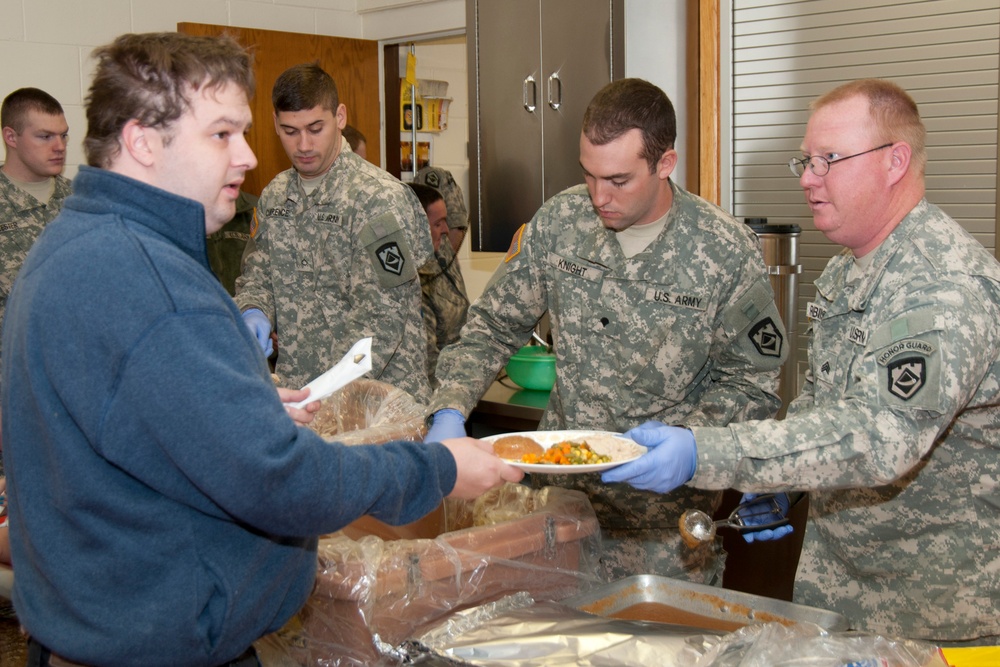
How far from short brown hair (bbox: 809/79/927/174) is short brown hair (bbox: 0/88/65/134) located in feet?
10.8

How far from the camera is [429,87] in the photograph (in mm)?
5469

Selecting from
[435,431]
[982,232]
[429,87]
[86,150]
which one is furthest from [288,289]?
[429,87]

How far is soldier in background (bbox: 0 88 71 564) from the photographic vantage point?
384 centimetres

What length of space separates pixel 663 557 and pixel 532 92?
217 cm

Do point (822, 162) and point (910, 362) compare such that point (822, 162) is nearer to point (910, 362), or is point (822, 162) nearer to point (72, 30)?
point (910, 362)

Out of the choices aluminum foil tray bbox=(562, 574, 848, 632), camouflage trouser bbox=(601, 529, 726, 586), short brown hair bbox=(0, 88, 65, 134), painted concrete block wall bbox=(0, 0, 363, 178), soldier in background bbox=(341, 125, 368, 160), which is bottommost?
camouflage trouser bbox=(601, 529, 726, 586)

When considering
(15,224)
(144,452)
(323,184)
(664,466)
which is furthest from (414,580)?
(15,224)

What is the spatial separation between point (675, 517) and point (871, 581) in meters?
0.58

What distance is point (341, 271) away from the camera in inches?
115

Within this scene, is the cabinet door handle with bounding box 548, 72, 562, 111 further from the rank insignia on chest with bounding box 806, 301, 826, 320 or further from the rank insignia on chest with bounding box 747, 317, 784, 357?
the rank insignia on chest with bounding box 806, 301, 826, 320

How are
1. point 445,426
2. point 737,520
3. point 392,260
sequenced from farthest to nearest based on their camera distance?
point 392,260
point 445,426
point 737,520

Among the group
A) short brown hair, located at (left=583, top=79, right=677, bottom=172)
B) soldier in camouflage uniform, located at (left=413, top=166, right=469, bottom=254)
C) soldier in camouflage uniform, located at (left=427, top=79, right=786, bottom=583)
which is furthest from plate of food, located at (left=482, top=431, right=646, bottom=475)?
soldier in camouflage uniform, located at (left=413, top=166, right=469, bottom=254)

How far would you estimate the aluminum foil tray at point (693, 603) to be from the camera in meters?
1.48

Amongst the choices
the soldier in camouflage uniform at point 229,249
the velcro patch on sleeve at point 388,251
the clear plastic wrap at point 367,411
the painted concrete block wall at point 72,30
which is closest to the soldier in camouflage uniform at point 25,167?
the painted concrete block wall at point 72,30
